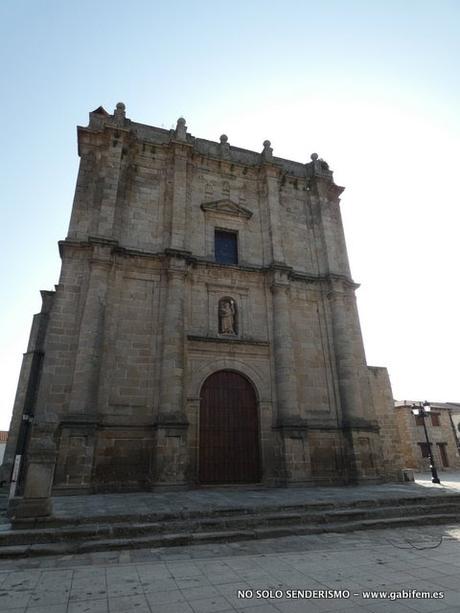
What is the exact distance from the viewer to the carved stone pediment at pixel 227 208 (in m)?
15.4

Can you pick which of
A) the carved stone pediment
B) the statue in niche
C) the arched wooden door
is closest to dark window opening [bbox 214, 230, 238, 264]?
the carved stone pediment

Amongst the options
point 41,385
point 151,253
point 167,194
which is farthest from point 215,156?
point 41,385

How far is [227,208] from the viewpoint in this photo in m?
15.8

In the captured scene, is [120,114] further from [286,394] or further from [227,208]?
[286,394]

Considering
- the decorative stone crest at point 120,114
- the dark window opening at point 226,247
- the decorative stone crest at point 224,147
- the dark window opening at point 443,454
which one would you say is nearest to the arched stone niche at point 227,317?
the dark window opening at point 226,247

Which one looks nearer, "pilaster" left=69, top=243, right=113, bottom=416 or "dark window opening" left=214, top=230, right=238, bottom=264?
"pilaster" left=69, top=243, right=113, bottom=416

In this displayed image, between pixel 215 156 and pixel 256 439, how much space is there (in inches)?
495

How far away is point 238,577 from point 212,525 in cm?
211

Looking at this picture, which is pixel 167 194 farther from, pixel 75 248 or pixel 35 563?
pixel 35 563

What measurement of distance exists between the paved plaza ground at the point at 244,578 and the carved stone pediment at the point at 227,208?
12649mm

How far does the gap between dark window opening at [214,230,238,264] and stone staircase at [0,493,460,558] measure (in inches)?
398

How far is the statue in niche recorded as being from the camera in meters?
13.3

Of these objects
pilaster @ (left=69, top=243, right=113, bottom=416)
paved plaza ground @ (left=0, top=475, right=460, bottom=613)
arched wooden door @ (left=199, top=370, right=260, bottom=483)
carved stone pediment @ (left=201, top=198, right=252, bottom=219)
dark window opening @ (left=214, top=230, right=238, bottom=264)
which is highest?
carved stone pediment @ (left=201, top=198, right=252, bottom=219)

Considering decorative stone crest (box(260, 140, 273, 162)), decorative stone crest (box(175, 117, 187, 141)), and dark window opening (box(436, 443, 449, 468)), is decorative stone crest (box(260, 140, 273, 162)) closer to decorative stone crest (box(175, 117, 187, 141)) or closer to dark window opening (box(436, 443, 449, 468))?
decorative stone crest (box(175, 117, 187, 141))
